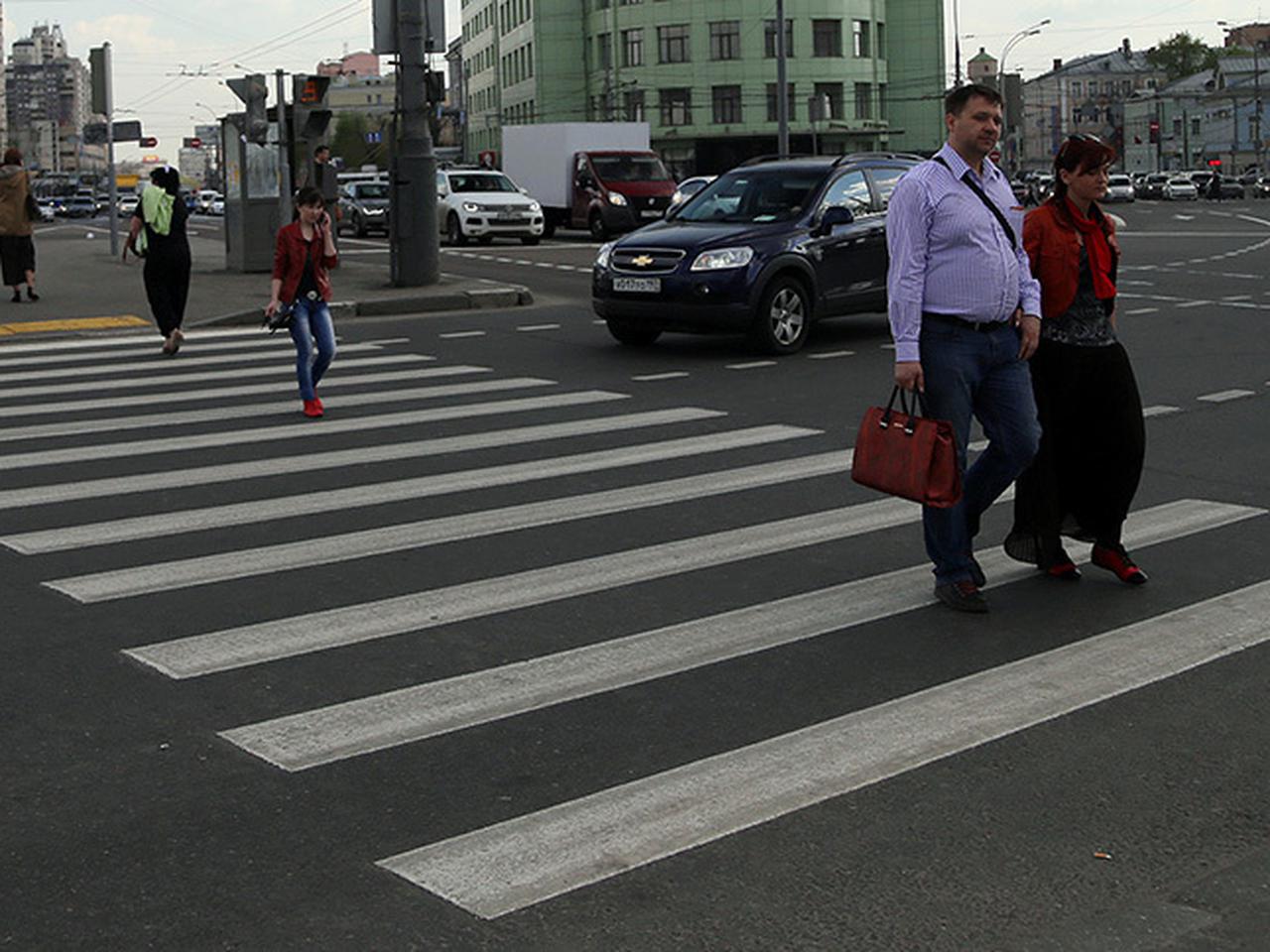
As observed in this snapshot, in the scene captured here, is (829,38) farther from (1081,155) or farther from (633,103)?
(1081,155)

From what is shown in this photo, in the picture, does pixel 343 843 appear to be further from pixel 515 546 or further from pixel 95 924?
pixel 515 546

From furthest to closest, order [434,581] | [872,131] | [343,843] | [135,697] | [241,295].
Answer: [872,131] → [241,295] → [434,581] → [135,697] → [343,843]

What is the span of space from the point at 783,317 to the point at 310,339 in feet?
16.6

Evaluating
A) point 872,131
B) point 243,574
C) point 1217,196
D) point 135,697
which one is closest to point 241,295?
point 243,574

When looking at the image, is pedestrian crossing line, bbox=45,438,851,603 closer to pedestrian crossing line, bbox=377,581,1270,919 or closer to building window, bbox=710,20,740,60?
pedestrian crossing line, bbox=377,581,1270,919

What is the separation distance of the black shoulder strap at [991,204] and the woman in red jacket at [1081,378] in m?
0.34

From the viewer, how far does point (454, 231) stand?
38.2 m

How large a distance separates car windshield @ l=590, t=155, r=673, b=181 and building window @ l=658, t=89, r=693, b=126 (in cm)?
4545

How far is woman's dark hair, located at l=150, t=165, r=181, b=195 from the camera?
1580 cm

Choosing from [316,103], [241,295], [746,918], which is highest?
[316,103]

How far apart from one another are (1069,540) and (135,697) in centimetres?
413

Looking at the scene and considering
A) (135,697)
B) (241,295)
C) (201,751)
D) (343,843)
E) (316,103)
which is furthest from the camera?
(316,103)

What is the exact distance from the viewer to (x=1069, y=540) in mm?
7820

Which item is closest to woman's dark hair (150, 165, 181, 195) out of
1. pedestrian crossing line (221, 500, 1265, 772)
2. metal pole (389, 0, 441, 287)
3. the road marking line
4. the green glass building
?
metal pole (389, 0, 441, 287)
